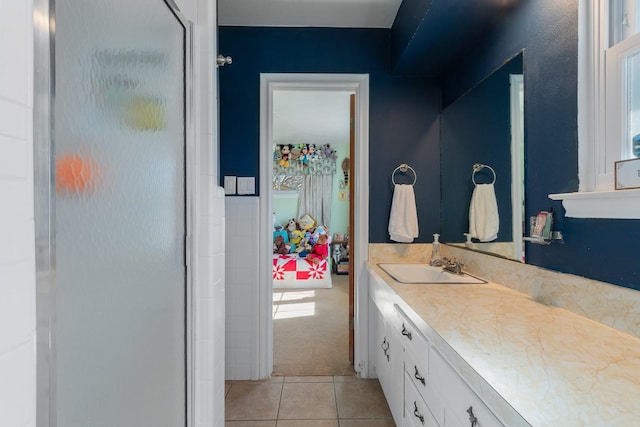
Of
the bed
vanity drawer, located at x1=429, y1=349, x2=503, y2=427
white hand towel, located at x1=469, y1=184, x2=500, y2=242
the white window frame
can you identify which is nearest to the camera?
vanity drawer, located at x1=429, y1=349, x2=503, y2=427

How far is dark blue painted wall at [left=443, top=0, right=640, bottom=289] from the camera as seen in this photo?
990 mm

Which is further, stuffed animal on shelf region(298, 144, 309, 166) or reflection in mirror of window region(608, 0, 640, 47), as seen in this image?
stuffed animal on shelf region(298, 144, 309, 166)

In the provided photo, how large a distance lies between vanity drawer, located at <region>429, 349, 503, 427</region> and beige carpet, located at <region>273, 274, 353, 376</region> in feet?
4.70

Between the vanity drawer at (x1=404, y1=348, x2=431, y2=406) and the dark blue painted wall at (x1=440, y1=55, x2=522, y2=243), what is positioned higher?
the dark blue painted wall at (x1=440, y1=55, x2=522, y2=243)

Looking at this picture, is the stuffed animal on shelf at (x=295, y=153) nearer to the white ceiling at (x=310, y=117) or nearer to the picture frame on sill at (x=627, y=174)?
the white ceiling at (x=310, y=117)

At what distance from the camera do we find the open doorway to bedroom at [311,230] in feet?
8.59

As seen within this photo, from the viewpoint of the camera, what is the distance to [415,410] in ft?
4.05

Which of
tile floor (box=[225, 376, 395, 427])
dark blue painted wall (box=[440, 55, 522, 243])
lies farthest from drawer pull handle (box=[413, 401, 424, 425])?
dark blue painted wall (box=[440, 55, 522, 243])

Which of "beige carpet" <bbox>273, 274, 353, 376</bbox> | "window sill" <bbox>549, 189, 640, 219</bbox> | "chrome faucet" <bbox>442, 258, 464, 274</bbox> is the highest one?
"window sill" <bbox>549, 189, 640, 219</bbox>

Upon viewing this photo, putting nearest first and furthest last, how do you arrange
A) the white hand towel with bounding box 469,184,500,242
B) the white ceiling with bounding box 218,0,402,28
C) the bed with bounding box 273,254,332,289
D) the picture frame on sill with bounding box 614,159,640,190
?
the picture frame on sill with bounding box 614,159,640,190, the white hand towel with bounding box 469,184,500,242, the white ceiling with bounding box 218,0,402,28, the bed with bounding box 273,254,332,289

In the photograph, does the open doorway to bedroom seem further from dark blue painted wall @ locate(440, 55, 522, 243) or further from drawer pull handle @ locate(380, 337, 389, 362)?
dark blue painted wall @ locate(440, 55, 522, 243)

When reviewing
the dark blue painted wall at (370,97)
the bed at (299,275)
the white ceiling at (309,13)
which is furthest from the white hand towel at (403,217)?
the bed at (299,275)

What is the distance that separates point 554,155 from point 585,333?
67 cm

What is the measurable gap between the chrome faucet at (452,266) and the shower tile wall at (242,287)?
4.03 ft
